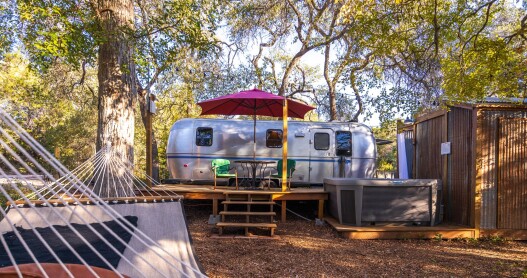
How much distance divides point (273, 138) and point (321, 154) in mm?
1058

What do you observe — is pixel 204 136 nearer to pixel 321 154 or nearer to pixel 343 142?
pixel 321 154

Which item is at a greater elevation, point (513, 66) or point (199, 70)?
point (199, 70)

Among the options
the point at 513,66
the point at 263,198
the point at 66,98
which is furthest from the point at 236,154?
the point at 66,98

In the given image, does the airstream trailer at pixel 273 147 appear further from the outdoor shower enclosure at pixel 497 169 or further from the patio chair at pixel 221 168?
the outdoor shower enclosure at pixel 497 169

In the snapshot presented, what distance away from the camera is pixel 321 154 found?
8.66 metres

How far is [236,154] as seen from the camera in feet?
28.1

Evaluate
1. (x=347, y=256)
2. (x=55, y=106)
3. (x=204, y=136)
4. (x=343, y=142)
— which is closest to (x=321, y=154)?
(x=343, y=142)

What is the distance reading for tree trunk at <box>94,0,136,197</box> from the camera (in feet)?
16.1

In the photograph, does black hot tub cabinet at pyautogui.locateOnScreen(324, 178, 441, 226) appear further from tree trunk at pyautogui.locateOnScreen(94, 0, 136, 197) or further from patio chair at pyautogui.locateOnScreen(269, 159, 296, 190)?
tree trunk at pyautogui.locateOnScreen(94, 0, 136, 197)

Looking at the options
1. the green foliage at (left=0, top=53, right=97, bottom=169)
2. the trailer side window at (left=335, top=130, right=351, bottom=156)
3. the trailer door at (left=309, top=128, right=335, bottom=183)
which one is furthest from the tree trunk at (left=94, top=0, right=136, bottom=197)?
the green foliage at (left=0, top=53, right=97, bottom=169)

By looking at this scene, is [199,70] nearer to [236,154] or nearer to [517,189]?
[236,154]

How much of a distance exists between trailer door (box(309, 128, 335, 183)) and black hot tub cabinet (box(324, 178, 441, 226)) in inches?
86.3

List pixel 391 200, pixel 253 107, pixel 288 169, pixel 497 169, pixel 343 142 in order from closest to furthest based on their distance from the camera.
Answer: pixel 497 169
pixel 391 200
pixel 288 169
pixel 253 107
pixel 343 142

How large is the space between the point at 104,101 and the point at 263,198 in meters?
3.38
